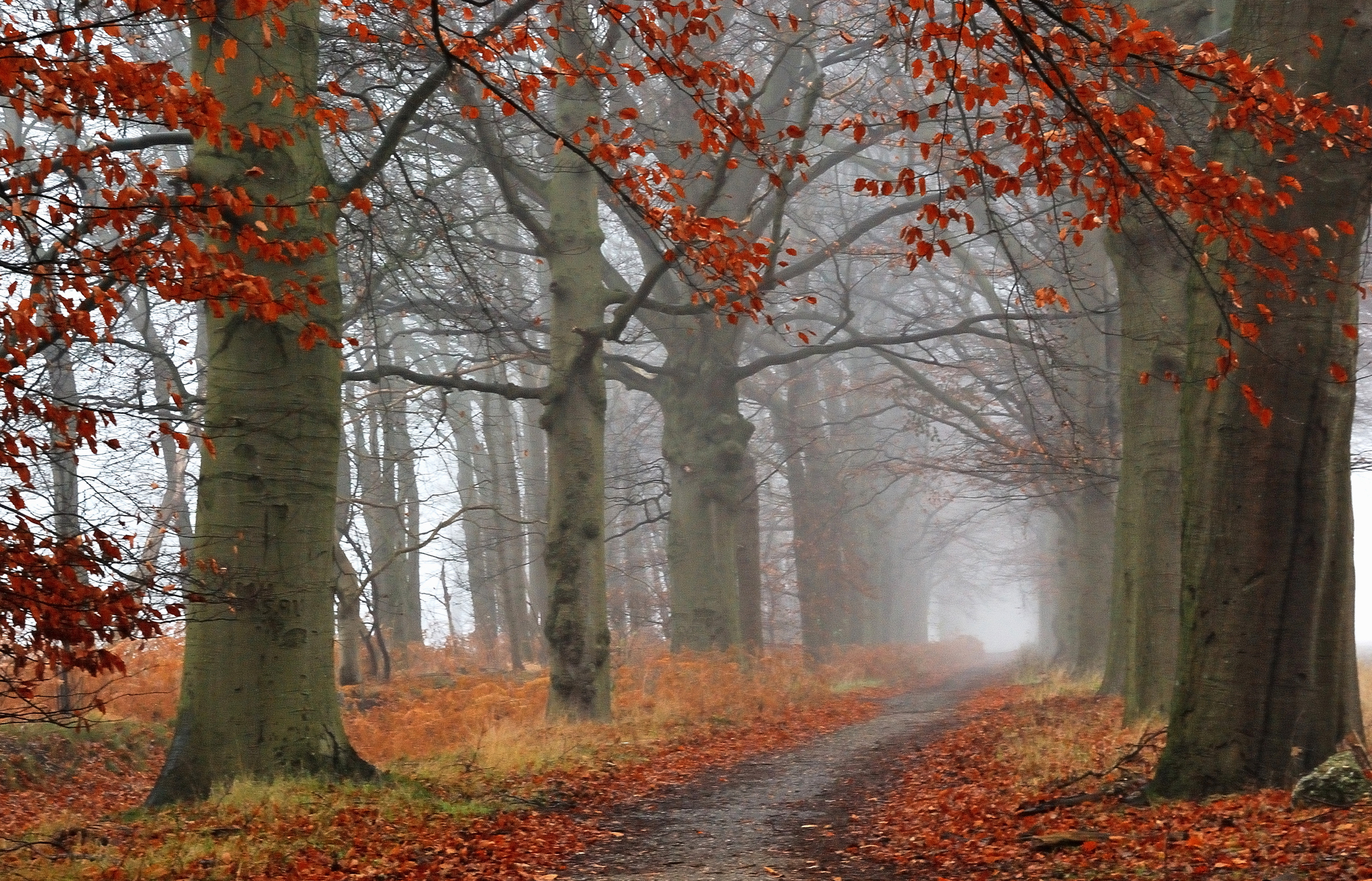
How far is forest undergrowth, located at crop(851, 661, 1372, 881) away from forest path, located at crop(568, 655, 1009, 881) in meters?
0.26

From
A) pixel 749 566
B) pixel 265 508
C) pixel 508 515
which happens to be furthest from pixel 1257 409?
pixel 508 515

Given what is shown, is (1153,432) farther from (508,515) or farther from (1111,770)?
(508,515)

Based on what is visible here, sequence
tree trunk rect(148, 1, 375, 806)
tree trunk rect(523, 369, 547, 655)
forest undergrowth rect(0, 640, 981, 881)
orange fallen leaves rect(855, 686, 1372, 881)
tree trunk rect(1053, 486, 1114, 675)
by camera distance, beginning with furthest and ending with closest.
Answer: tree trunk rect(523, 369, 547, 655) < tree trunk rect(1053, 486, 1114, 675) < tree trunk rect(148, 1, 375, 806) < forest undergrowth rect(0, 640, 981, 881) < orange fallen leaves rect(855, 686, 1372, 881)

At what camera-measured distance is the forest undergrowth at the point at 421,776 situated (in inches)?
230

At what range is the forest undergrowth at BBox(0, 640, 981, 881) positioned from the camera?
5.84 m

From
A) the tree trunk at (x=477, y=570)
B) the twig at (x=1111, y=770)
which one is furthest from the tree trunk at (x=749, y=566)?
the twig at (x=1111, y=770)

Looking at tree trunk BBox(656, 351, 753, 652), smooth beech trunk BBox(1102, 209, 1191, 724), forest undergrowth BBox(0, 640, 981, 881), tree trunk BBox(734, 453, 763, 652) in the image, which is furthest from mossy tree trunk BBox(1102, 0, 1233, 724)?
tree trunk BBox(734, 453, 763, 652)

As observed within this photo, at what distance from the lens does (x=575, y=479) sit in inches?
500

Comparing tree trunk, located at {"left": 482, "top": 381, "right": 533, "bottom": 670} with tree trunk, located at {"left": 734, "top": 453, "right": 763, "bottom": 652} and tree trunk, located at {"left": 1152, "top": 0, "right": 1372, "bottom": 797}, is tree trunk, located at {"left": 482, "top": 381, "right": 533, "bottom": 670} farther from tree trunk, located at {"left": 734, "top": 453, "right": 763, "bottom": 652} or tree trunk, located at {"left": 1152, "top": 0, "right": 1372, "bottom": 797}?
tree trunk, located at {"left": 1152, "top": 0, "right": 1372, "bottom": 797}

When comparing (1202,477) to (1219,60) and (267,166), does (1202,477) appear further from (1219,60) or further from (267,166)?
(267,166)

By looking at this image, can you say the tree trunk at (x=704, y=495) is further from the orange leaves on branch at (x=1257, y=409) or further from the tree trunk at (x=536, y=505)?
the orange leaves on branch at (x=1257, y=409)

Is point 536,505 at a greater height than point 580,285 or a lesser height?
lesser

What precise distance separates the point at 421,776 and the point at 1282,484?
6.07 metres

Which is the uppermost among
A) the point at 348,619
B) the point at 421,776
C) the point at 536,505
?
the point at 536,505
